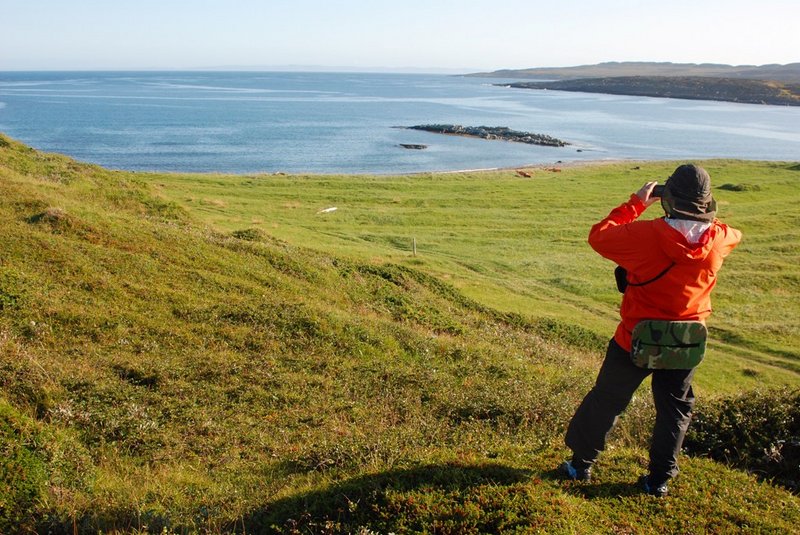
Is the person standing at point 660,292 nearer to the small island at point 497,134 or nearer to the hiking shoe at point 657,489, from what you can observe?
the hiking shoe at point 657,489

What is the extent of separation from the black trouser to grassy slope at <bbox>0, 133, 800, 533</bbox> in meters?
0.35

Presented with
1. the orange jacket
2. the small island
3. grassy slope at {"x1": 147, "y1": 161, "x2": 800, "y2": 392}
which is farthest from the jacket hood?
the small island

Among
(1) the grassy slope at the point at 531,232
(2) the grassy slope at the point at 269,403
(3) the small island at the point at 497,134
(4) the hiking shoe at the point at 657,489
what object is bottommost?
(1) the grassy slope at the point at 531,232

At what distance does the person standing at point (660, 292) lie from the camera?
5570 millimetres

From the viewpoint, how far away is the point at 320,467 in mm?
Result: 7043

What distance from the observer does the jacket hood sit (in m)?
5.48

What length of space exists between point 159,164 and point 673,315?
88.3m

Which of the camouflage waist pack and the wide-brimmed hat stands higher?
the wide-brimmed hat

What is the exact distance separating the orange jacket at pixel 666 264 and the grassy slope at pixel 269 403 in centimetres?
177

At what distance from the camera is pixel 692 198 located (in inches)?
219

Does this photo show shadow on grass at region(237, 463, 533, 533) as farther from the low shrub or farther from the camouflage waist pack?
the low shrub

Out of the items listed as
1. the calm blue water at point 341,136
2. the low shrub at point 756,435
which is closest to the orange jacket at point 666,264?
the low shrub at point 756,435

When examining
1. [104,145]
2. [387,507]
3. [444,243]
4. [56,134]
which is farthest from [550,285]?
[56,134]

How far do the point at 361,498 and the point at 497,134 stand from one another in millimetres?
125940
